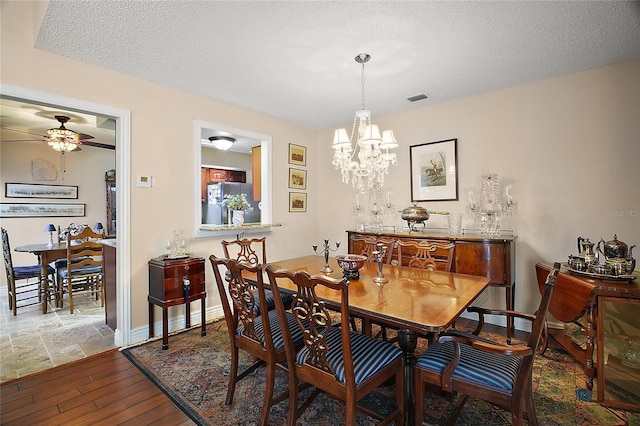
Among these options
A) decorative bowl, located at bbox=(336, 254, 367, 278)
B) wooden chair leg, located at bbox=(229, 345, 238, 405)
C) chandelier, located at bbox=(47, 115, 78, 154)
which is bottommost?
wooden chair leg, located at bbox=(229, 345, 238, 405)

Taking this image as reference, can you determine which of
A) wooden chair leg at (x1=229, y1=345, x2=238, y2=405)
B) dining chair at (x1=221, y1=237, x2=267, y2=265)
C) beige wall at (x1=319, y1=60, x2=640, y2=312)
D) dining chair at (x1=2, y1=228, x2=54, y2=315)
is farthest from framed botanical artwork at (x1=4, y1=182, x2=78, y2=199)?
beige wall at (x1=319, y1=60, x2=640, y2=312)

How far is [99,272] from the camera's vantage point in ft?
13.0

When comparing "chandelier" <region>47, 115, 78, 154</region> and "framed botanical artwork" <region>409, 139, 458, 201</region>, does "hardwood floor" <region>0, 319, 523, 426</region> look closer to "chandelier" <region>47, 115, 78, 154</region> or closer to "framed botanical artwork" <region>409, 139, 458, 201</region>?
"chandelier" <region>47, 115, 78, 154</region>

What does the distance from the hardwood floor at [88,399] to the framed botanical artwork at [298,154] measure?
3093mm

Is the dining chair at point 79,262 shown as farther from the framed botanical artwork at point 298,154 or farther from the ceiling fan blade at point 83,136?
the framed botanical artwork at point 298,154

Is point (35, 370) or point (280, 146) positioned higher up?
point (280, 146)

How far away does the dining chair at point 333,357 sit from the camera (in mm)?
1364

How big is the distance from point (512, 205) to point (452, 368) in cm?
240

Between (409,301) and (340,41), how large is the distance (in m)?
1.90

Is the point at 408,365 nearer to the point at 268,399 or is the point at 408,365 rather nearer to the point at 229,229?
the point at 268,399

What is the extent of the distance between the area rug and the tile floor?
53 centimetres

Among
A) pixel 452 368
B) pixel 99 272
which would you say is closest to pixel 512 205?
pixel 452 368

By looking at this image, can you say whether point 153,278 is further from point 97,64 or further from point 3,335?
point 97,64

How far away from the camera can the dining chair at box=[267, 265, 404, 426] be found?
4.48 feet
